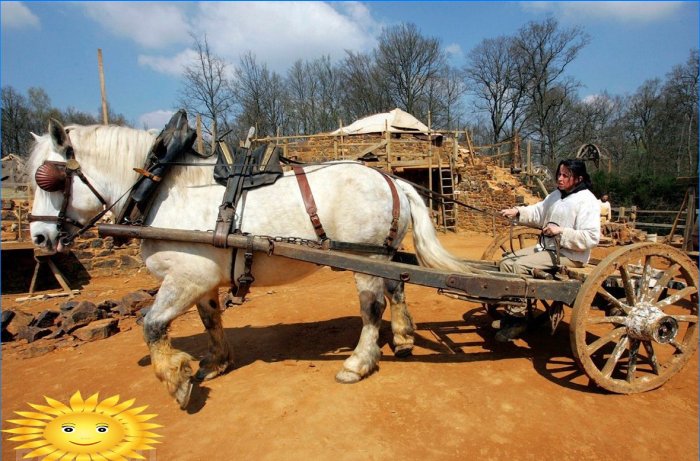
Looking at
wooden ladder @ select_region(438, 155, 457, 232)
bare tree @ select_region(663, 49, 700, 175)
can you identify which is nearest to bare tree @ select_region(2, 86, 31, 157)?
wooden ladder @ select_region(438, 155, 457, 232)

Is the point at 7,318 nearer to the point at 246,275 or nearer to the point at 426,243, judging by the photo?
the point at 246,275

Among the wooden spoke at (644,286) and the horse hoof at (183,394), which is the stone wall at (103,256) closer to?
the horse hoof at (183,394)

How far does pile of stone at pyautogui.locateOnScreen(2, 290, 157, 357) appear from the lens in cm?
474

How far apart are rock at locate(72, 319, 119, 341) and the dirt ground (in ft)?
0.92

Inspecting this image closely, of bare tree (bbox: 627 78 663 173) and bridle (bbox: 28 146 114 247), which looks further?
bare tree (bbox: 627 78 663 173)

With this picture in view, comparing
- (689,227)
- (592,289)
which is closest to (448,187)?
(689,227)

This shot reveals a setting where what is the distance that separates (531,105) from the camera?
121 ft

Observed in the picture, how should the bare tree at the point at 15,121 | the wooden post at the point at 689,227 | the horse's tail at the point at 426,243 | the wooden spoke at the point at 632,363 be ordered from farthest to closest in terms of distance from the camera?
the bare tree at the point at 15,121
the wooden post at the point at 689,227
the horse's tail at the point at 426,243
the wooden spoke at the point at 632,363

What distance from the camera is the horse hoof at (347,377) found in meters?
3.18

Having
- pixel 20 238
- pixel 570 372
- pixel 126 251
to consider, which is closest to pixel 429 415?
pixel 570 372

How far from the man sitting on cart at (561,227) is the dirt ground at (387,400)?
2.34 feet

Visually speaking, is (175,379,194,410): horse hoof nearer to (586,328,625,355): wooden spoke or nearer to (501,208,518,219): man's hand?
(586,328,625,355): wooden spoke

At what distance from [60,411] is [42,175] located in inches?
74.8

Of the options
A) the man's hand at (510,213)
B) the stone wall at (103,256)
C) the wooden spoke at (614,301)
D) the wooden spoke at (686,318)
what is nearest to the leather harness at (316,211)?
the man's hand at (510,213)
